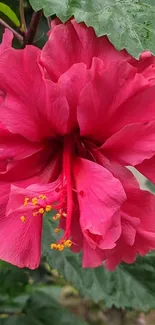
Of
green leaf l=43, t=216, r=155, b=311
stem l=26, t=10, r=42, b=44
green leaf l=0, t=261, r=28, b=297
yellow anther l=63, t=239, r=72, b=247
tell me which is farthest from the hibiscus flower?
green leaf l=0, t=261, r=28, b=297

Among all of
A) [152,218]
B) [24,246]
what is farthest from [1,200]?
[152,218]

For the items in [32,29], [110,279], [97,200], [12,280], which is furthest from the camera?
[12,280]

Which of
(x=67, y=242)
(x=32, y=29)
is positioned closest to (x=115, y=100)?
(x=67, y=242)

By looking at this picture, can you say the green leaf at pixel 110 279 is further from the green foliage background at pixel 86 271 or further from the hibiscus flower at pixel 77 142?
the hibiscus flower at pixel 77 142

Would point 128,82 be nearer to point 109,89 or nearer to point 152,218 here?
point 109,89

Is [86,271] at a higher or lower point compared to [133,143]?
lower

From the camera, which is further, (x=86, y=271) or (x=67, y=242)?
(x=86, y=271)

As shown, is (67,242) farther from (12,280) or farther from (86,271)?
(12,280)
